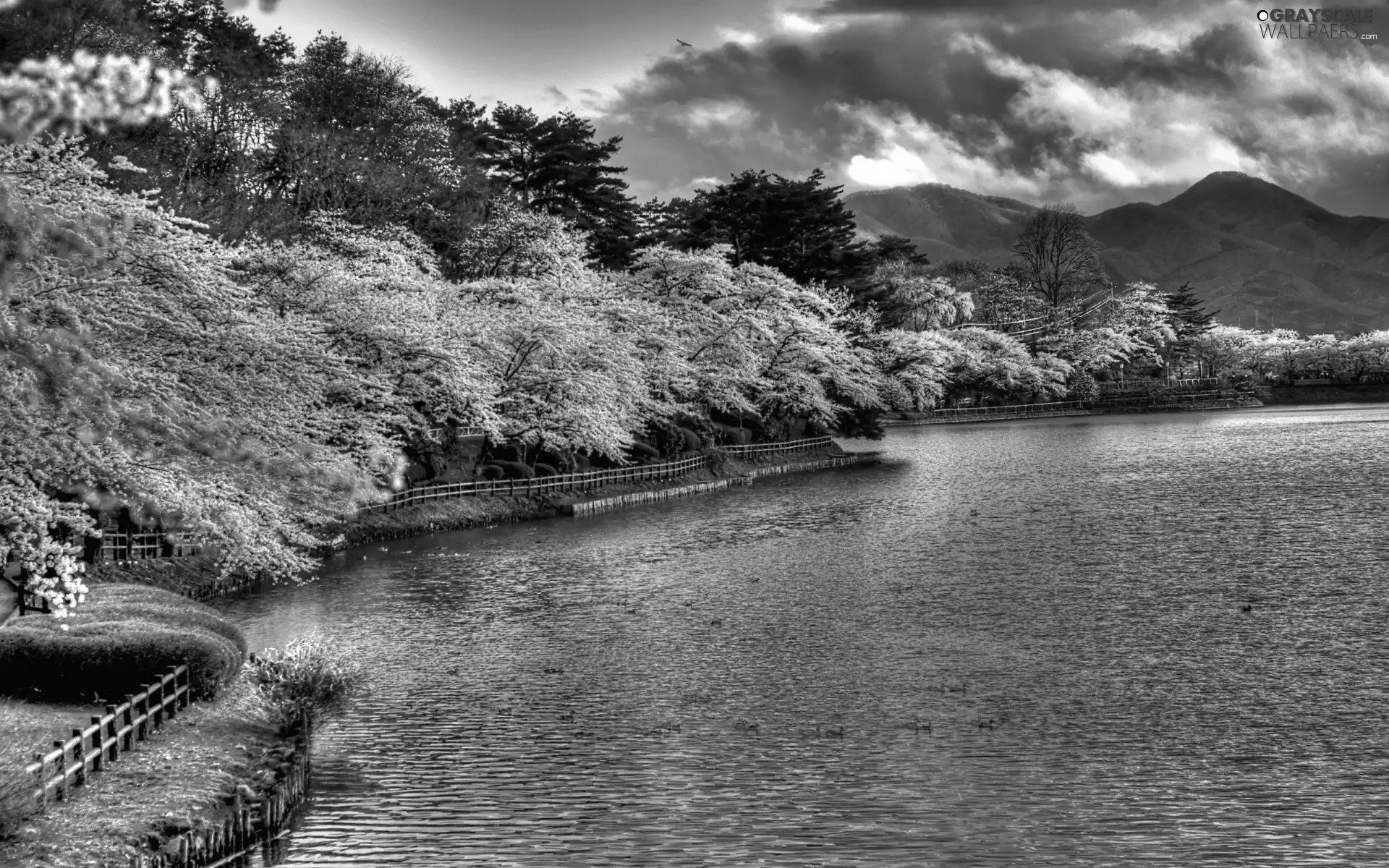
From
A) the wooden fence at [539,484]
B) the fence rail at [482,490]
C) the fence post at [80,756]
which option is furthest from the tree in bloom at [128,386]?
the wooden fence at [539,484]

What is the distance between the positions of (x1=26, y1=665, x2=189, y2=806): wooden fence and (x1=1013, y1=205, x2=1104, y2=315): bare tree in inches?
6264

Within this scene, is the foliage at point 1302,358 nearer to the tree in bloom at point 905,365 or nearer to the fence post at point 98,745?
the tree in bloom at point 905,365

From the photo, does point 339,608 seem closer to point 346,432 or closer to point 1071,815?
point 346,432

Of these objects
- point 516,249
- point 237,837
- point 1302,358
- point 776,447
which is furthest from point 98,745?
point 1302,358

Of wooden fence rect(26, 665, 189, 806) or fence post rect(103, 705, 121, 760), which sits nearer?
wooden fence rect(26, 665, 189, 806)

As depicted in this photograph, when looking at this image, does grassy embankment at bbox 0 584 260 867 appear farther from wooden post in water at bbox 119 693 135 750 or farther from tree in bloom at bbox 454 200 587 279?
tree in bloom at bbox 454 200 587 279

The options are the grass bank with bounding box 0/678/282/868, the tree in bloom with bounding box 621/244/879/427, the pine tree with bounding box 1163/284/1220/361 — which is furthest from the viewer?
the pine tree with bounding box 1163/284/1220/361

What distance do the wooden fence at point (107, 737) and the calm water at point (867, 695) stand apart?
2785 mm

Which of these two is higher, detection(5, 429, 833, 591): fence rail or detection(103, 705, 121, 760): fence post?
detection(5, 429, 833, 591): fence rail

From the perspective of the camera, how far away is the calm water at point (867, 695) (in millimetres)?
17109

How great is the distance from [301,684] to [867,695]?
35.6ft

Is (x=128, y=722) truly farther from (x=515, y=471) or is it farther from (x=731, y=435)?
(x=731, y=435)

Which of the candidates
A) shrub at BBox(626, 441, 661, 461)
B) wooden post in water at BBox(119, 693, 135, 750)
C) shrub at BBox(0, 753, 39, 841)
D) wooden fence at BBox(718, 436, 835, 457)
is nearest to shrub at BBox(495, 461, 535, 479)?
shrub at BBox(626, 441, 661, 461)

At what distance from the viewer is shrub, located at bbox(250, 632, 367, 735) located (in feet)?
71.3
